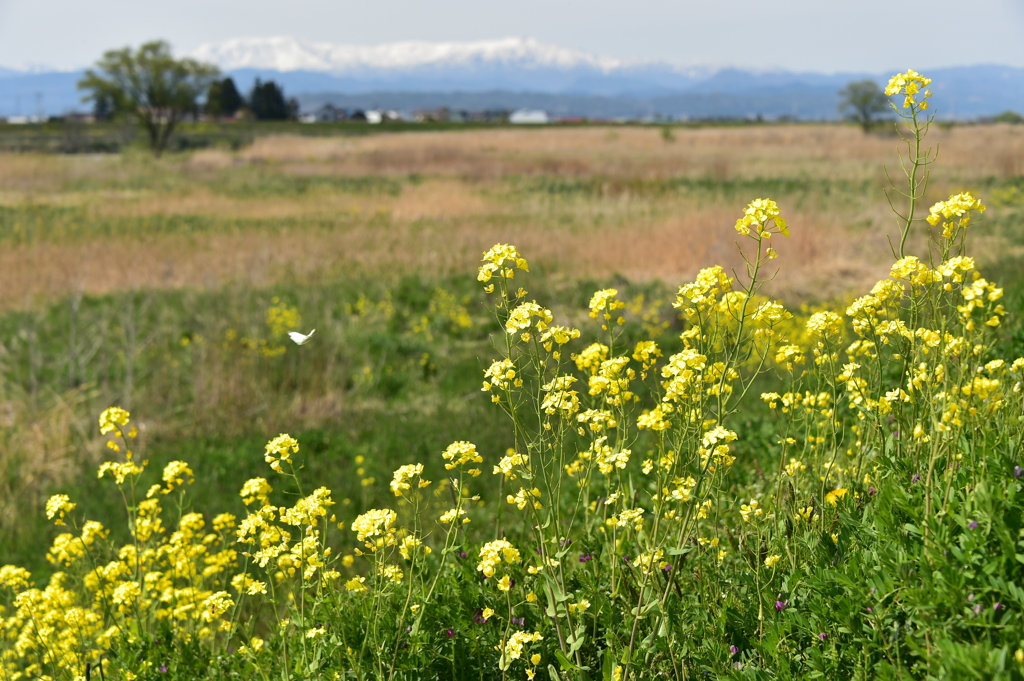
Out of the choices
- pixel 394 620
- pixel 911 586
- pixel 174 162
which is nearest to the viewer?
pixel 911 586

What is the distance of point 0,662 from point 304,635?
5.10 feet

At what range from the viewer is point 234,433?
779 centimetres

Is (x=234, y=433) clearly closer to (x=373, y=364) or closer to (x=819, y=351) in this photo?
(x=373, y=364)

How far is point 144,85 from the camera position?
2292 inches

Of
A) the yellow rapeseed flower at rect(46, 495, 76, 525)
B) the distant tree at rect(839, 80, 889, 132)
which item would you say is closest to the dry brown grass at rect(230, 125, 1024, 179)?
the distant tree at rect(839, 80, 889, 132)

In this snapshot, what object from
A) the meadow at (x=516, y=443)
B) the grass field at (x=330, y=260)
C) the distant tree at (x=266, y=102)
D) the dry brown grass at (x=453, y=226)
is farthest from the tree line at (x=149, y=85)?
the distant tree at (x=266, y=102)

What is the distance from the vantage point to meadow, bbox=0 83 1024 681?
2.27m

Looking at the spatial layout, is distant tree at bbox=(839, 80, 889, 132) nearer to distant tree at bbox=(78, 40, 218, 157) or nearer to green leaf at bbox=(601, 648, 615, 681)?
distant tree at bbox=(78, 40, 218, 157)

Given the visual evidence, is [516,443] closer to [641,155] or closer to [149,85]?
[641,155]

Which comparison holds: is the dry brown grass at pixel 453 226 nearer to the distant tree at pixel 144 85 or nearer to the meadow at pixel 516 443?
the meadow at pixel 516 443

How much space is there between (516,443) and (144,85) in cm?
6555

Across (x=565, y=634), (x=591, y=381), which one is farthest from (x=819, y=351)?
(x=565, y=634)

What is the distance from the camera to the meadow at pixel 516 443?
2.27 meters

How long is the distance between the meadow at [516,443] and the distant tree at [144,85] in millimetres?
41463
